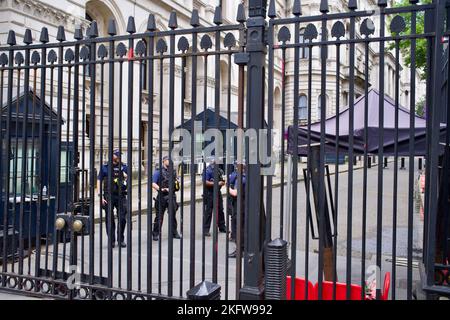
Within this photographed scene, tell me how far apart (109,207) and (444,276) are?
2726 mm

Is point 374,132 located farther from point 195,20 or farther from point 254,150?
point 195,20

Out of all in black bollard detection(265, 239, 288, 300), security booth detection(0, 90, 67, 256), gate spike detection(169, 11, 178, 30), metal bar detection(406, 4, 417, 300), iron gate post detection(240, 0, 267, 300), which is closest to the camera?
metal bar detection(406, 4, 417, 300)

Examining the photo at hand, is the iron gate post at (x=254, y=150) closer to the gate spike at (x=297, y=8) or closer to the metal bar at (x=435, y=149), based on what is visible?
the gate spike at (x=297, y=8)

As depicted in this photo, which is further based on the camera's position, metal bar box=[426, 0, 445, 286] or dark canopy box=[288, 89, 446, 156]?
dark canopy box=[288, 89, 446, 156]

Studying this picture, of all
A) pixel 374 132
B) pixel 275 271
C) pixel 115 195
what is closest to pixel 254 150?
pixel 275 271

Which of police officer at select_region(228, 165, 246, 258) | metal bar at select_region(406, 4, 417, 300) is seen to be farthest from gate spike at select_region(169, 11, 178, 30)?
metal bar at select_region(406, 4, 417, 300)

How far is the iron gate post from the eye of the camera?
3336 millimetres

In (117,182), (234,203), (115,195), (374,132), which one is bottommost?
(234,203)

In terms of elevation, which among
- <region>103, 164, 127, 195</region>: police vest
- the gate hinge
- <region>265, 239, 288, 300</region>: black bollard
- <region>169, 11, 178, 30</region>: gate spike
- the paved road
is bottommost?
the paved road

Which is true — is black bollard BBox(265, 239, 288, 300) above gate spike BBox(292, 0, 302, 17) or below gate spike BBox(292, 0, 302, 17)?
below

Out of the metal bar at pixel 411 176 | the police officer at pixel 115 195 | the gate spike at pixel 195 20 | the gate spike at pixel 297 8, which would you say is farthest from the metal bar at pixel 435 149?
the police officer at pixel 115 195

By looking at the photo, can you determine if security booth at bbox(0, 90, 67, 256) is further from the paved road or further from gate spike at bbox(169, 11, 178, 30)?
gate spike at bbox(169, 11, 178, 30)

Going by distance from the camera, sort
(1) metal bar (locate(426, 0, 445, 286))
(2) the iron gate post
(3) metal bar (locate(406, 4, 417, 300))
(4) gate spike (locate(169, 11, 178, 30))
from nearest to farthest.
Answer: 1. (1) metal bar (locate(426, 0, 445, 286))
2. (3) metal bar (locate(406, 4, 417, 300))
3. (2) the iron gate post
4. (4) gate spike (locate(169, 11, 178, 30))

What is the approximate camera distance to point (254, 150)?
3346 millimetres
